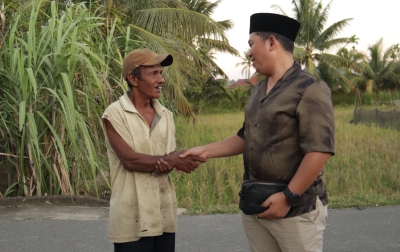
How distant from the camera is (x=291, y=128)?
260 cm

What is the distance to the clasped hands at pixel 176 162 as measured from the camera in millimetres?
3002

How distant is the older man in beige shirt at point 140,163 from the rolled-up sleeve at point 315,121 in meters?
0.81

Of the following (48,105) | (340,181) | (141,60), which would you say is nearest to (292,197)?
(141,60)

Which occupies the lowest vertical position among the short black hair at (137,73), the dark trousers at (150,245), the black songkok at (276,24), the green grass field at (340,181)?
the green grass field at (340,181)

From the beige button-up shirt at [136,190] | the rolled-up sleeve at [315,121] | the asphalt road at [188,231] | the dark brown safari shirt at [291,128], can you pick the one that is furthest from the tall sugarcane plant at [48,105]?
the rolled-up sleeve at [315,121]

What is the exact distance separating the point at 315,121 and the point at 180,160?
37.0 inches

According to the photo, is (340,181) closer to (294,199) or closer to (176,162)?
(176,162)

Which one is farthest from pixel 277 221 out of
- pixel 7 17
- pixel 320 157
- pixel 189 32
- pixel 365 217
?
pixel 189 32

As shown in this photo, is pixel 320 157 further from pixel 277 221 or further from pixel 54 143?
pixel 54 143

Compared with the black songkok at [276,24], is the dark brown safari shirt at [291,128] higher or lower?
lower

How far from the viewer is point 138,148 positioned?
3012 mm

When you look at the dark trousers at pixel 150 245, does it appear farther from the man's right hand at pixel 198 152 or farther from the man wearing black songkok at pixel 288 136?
the man wearing black songkok at pixel 288 136

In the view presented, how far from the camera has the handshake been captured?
3.01 m

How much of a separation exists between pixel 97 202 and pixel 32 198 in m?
→ 0.72
